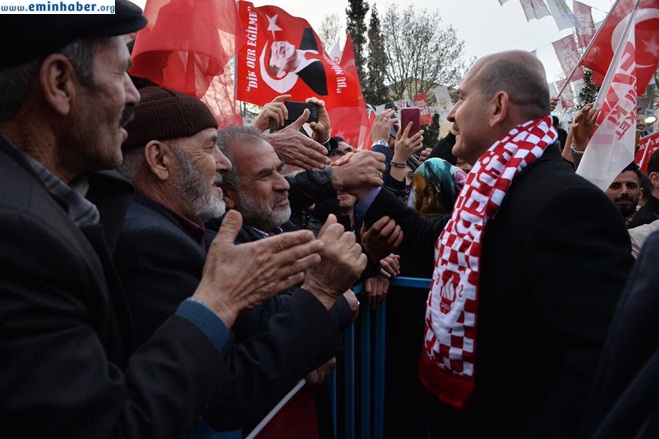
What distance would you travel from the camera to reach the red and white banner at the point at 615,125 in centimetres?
342

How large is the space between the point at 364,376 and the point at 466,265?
3.68 feet

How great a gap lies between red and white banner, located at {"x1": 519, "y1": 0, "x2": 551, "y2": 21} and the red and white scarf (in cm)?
575

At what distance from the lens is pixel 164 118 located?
2.08 meters

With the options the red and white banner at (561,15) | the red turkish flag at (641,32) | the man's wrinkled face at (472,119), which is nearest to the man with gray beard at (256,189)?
the man's wrinkled face at (472,119)

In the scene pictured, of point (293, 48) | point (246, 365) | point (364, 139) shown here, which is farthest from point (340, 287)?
point (364, 139)

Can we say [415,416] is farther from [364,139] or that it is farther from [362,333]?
[364,139]

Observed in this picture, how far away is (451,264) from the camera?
217cm

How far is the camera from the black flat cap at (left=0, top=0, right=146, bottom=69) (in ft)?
3.71

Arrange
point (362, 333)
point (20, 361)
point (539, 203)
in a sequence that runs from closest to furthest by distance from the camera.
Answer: point (20, 361), point (539, 203), point (362, 333)

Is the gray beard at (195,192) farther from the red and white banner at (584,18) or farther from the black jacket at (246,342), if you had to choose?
the red and white banner at (584,18)

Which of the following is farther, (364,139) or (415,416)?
(364,139)

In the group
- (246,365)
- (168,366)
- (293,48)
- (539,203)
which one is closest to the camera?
(168,366)

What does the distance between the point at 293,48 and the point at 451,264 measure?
3736mm

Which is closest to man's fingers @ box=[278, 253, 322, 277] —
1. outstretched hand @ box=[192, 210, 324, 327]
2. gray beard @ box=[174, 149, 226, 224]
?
outstretched hand @ box=[192, 210, 324, 327]
